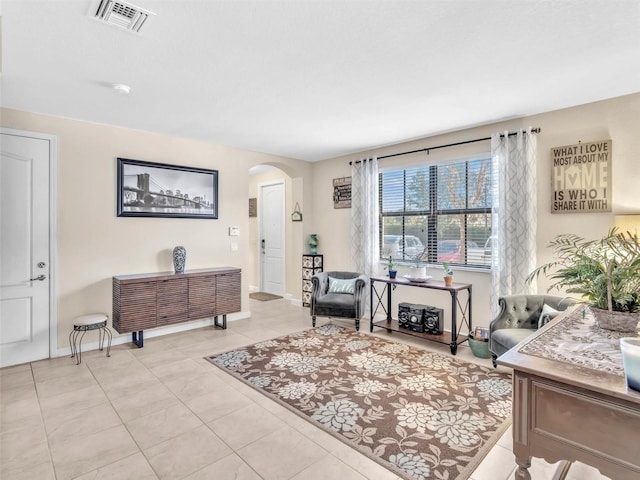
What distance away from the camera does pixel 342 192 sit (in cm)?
557

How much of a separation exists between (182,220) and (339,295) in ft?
7.88

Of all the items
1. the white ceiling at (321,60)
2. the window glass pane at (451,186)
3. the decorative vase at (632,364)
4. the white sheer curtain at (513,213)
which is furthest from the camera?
the window glass pane at (451,186)

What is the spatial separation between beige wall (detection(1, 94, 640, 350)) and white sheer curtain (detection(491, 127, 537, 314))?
12 centimetres

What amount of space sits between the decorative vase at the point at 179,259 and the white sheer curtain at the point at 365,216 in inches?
97.4

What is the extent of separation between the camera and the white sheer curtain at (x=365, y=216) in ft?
16.3

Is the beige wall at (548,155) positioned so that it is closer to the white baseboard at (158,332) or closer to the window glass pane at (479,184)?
the window glass pane at (479,184)

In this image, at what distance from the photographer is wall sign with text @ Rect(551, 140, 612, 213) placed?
3.13 metres

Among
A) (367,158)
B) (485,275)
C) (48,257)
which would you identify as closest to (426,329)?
(485,275)

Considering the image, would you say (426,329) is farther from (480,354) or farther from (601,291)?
(601,291)

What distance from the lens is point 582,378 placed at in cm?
131

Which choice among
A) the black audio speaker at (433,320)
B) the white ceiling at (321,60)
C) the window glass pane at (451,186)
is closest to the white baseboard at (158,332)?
the white ceiling at (321,60)

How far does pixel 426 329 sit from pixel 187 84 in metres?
3.61

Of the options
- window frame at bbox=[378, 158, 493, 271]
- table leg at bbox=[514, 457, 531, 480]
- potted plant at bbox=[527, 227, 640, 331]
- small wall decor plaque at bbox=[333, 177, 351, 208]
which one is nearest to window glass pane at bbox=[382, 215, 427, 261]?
window frame at bbox=[378, 158, 493, 271]

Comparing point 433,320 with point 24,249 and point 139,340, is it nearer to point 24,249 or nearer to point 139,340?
point 139,340
